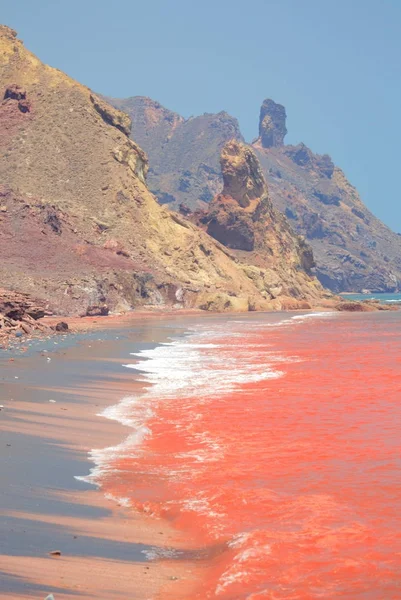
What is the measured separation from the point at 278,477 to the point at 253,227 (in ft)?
329


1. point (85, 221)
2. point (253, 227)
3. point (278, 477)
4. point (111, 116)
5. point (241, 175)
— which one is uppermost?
point (111, 116)

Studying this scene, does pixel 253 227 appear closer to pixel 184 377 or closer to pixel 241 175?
pixel 241 175

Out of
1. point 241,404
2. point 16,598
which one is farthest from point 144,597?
point 241,404

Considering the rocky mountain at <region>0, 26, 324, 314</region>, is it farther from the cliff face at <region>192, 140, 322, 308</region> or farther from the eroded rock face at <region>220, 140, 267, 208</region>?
the eroded rock face at <region>220, 140, 267, 208</region>

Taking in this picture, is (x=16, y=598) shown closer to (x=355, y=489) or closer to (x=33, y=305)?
(x=355, y=489)

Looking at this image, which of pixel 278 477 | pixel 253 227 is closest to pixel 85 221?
pixel 253 227

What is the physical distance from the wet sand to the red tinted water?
1.18 feet

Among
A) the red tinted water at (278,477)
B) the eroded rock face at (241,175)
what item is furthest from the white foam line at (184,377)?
the eroded rock face at (241,175)

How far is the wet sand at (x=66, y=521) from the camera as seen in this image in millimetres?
5574

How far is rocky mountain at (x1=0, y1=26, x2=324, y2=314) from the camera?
2387 inches

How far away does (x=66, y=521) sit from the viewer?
23.0 ft

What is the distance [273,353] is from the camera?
2627 cm

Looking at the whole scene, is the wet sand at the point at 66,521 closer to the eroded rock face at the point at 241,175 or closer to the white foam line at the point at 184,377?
the white foam line at the point at 184,377

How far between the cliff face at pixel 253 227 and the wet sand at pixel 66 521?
88.2 meters
